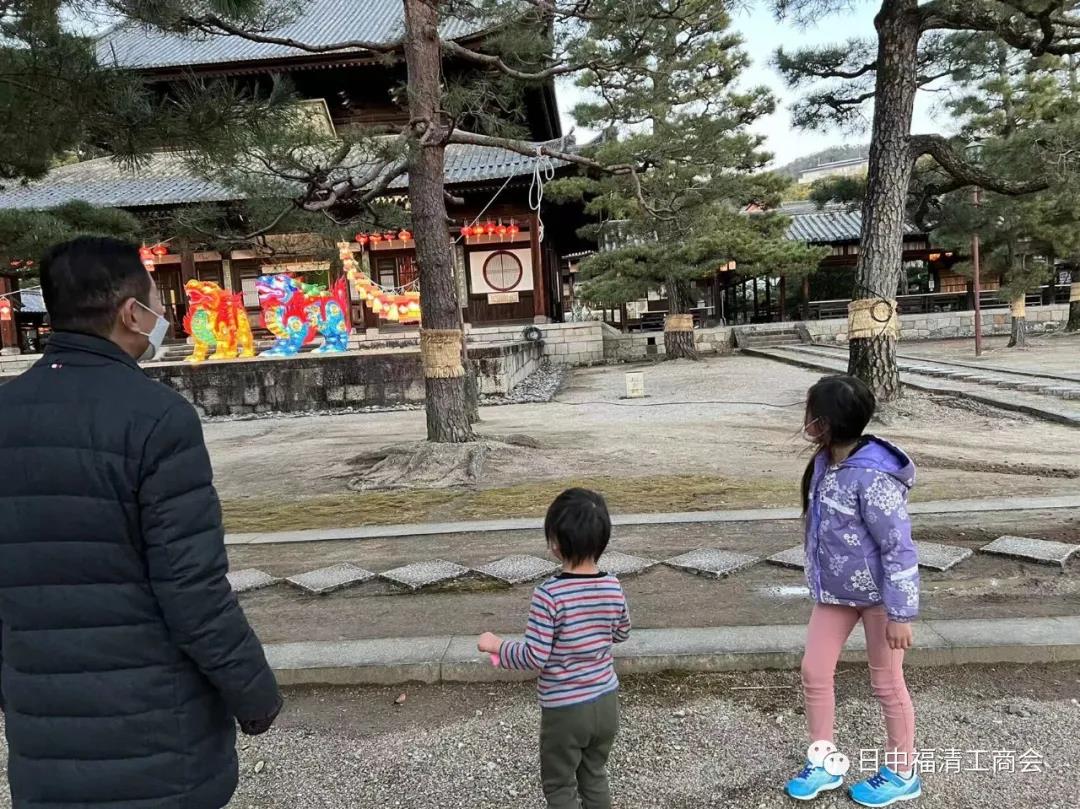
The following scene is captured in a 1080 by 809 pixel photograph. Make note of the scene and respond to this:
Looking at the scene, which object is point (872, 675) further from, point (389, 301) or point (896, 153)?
point (389, 301)

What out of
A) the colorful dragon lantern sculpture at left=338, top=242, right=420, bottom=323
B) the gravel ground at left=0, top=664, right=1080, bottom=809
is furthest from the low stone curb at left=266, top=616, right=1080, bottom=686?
the colorful dragon lantern sculpture at left=338, top=242, right=420, bottom=323

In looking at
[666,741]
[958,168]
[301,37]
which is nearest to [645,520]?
[666,741]

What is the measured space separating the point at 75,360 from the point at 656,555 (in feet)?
11.8

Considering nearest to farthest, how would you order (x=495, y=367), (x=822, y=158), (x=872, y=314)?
(x=872, y=314), (x=495, y=367), (x=822, y=158)

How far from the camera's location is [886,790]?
216 cm

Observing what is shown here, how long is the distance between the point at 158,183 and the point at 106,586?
2131cm

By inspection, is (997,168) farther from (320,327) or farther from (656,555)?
(320,327)

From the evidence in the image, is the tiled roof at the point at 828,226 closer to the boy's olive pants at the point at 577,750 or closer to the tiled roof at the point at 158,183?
the tiled roof at the point at 158,183

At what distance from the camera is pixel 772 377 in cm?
1481

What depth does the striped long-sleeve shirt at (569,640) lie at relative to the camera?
6.12 ft

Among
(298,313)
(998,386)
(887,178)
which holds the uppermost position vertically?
(887,178)

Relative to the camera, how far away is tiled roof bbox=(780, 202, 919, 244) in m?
26.1

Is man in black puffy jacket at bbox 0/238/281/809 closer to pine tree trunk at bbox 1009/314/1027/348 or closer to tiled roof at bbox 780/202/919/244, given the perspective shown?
pine tree trunk at bbox 1009/314/1027/348

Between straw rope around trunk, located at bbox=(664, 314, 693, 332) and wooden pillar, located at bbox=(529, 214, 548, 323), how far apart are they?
11.5 feet
